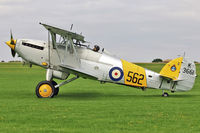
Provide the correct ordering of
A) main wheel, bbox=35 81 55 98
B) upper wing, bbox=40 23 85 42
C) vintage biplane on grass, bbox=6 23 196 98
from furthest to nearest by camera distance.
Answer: vintage biplane on grass, bbox=6 23 196 98 → main wheel, bbox=35 81 55 98 → upper wing, bbox=40 23 85 42

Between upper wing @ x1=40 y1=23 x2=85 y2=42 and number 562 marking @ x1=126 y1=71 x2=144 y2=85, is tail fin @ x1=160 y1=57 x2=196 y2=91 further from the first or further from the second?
upper wing @ x1=40 y1=23 x2=85 y2=42

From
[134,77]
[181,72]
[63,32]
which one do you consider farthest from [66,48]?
[181,72]

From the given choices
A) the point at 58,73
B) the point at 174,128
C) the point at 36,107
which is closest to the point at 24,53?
the point at 58,73

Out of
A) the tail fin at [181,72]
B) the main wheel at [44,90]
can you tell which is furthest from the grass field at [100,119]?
the tail fin at [181,72]

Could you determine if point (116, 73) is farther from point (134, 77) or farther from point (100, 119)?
point (100, 119)

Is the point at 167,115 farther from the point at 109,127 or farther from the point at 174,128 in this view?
the point at 109,127

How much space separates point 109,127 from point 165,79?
25.8ft

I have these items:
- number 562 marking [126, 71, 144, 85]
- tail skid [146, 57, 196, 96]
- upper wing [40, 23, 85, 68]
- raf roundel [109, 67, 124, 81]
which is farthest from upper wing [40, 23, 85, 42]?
tail skid [146, 57, 196, 96]

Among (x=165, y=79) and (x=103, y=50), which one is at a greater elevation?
(x=103, y=50)

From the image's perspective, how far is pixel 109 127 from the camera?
25.6ft

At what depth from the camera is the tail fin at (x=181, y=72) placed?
15.3 metres

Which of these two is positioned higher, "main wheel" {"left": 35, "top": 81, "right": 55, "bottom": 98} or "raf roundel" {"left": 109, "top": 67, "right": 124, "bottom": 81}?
"raf roundel" {"left": 109, "top": 67, "right": 124, "bottom": 81}

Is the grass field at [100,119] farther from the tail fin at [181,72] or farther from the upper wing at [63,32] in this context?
the upper wing at [63,32]

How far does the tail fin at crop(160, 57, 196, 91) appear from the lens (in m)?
15.3
